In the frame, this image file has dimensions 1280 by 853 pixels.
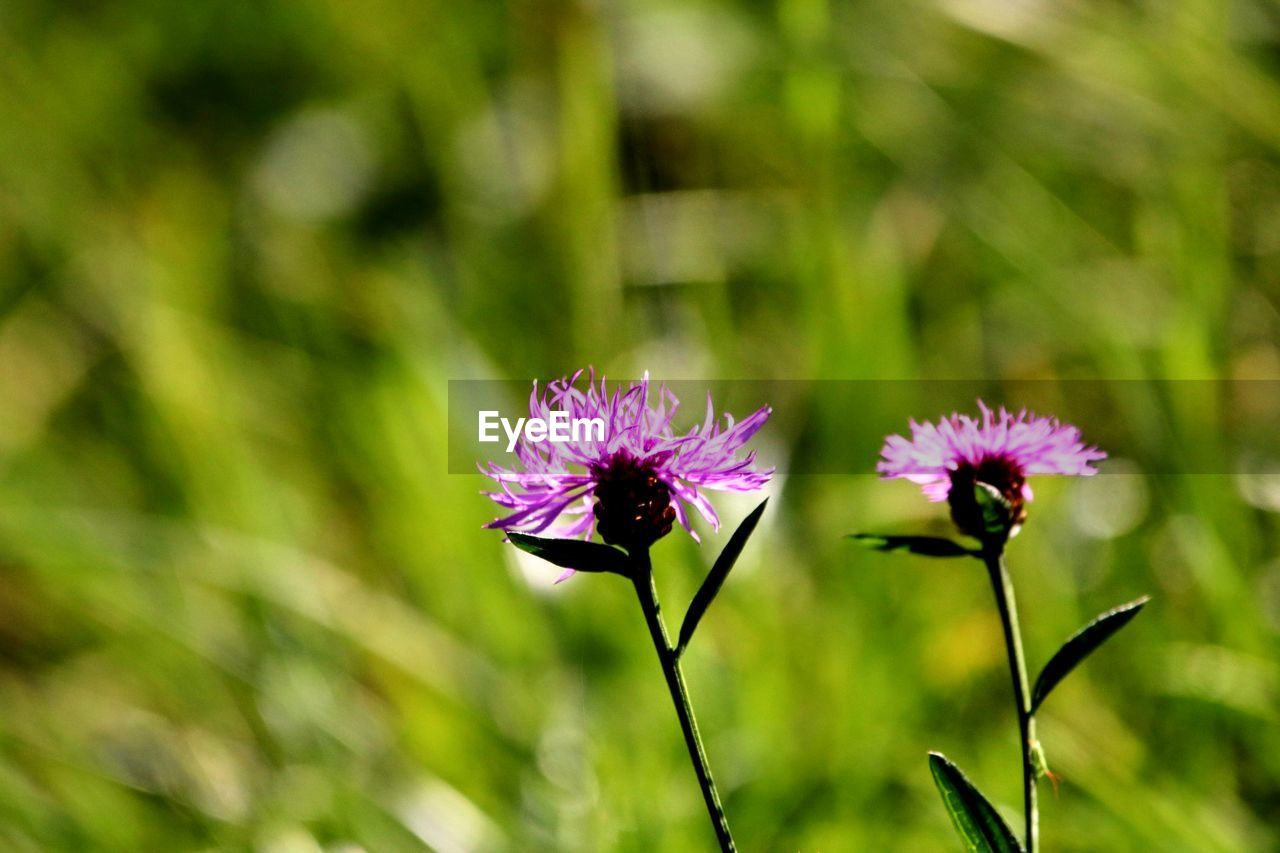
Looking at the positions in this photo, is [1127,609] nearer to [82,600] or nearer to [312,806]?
[312,806]

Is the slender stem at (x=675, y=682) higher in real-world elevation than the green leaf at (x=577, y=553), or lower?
lower

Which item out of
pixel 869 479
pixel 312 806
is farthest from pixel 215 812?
pixel 869 479

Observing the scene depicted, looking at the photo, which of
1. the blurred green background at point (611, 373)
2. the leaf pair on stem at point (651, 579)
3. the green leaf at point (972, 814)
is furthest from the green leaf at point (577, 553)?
the blurred green background at point (611, 373)

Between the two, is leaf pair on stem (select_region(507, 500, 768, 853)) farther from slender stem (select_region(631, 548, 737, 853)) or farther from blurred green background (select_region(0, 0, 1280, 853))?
blurred green background (select_region(0, 0, 1280, 853))

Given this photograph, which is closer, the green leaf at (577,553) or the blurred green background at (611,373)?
the green leaf at (577,553)

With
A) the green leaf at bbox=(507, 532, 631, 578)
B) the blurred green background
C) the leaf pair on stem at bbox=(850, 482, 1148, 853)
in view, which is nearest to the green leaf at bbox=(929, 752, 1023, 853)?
the leaf pair on stem at bbox=(850, 482, 1148, 853)

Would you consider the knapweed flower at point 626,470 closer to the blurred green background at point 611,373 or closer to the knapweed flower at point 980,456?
the knapweed flower at point 980,456
